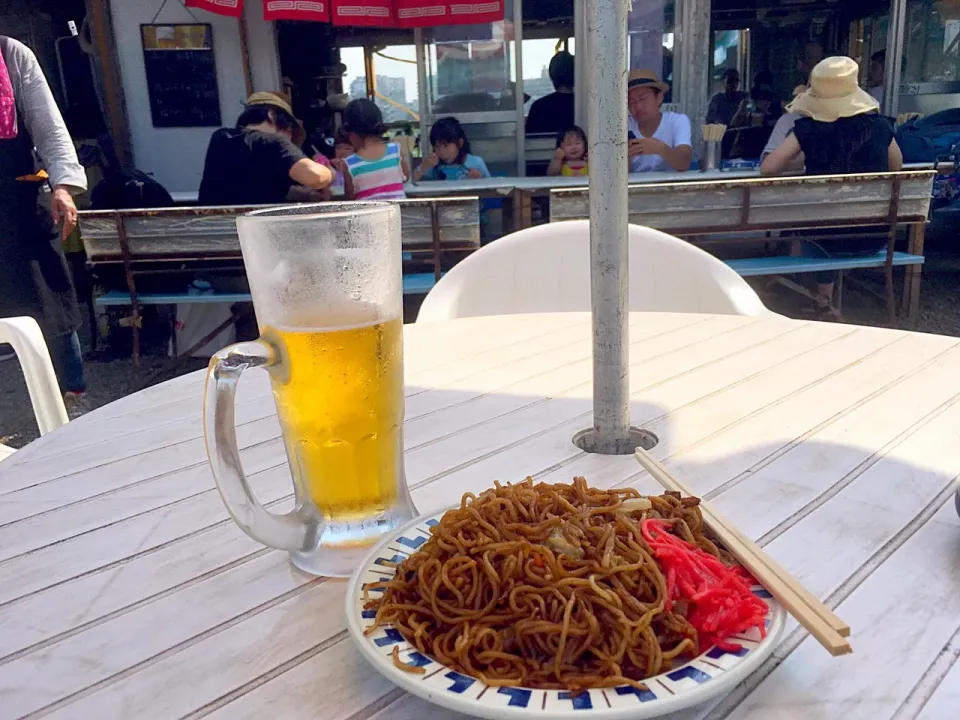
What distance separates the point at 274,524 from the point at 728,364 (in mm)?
867

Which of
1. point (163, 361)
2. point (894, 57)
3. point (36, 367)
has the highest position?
point (894, 57)

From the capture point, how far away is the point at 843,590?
0.66 metres

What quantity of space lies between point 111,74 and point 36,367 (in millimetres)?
5728

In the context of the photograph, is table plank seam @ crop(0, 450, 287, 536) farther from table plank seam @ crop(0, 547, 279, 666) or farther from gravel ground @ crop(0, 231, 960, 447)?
gravel ground @ crop(0, 231, 960, 447)

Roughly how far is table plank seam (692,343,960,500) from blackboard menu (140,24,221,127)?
670 centimetres

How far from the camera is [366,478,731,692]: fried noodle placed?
0.51 m

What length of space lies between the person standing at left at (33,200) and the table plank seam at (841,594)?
11.0ft

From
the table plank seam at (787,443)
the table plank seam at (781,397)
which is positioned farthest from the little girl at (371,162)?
the table plank seam at (787,443)

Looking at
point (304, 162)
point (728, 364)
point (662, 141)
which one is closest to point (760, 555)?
point (728, 364)

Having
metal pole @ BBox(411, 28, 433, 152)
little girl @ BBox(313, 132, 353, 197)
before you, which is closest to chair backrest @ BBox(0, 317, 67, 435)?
little girl @ BBox(313, 132, 353, 197)

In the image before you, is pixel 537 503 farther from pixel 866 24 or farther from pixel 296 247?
pixel 866 24

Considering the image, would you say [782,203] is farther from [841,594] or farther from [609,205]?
[841,594]

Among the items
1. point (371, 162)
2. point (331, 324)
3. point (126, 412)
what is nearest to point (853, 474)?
point (331, 324)

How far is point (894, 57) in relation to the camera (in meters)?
7.85
